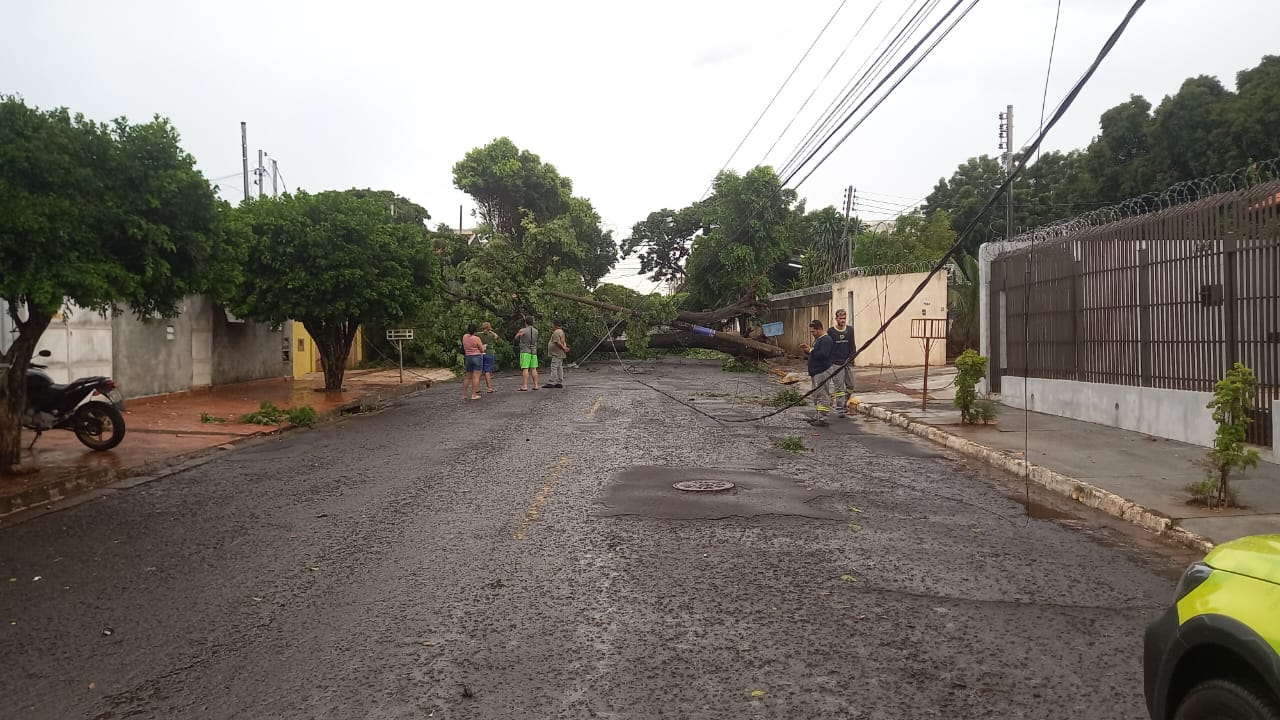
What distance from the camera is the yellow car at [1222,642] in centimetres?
245

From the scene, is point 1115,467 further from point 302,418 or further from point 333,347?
point 333,347

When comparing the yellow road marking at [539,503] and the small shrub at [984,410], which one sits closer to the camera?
the yellow road marking at [539,503]

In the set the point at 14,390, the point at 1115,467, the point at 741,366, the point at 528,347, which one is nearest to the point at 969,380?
the point at 1115,467

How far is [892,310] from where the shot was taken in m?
30.2

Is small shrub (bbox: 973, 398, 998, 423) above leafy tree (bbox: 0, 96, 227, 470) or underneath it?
underneath

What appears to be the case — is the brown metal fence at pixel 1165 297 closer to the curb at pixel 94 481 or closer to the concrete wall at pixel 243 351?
the curb at pixel 94 481

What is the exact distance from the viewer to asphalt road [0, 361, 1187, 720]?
157 inches

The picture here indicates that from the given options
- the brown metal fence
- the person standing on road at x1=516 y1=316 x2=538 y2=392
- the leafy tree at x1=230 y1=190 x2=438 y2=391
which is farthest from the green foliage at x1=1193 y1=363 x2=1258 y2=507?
the person standing on road at x1=516 y1=316 x2=538 y2=392

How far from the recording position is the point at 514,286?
30469 mm

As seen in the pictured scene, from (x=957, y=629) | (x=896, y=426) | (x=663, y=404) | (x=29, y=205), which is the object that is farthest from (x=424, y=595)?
(x=663, y=404)

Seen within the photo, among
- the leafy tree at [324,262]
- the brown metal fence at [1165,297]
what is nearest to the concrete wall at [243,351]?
the leafy tree at [324,262]

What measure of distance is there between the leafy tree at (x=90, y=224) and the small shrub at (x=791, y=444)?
24.3 feet

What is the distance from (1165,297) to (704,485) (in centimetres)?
705

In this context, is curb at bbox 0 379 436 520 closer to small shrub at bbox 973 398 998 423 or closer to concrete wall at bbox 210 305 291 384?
concrete wall at bbox 210 305 291 384
